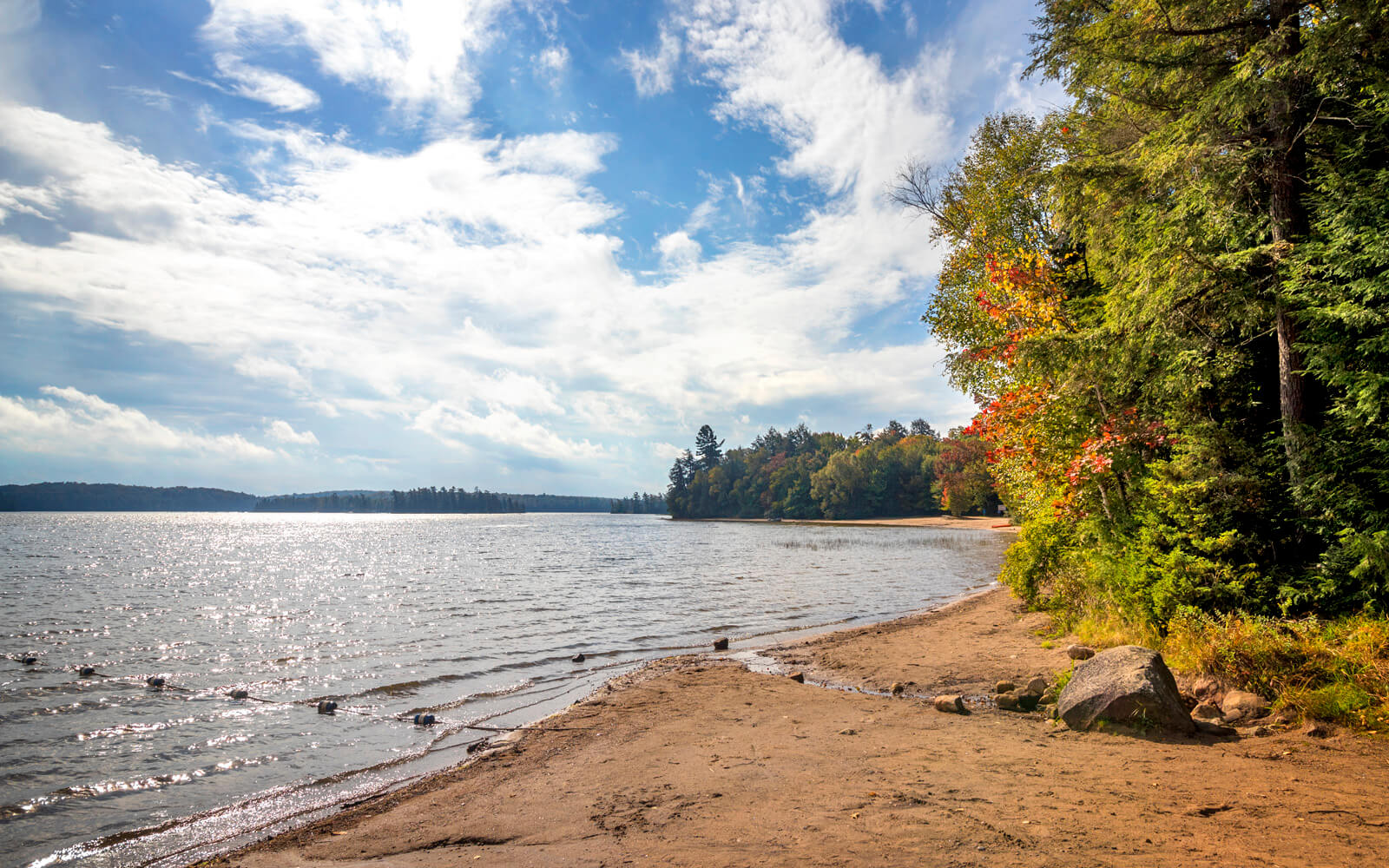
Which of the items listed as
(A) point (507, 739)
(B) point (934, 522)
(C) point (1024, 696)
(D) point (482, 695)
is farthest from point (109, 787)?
(B) point (934, 522)

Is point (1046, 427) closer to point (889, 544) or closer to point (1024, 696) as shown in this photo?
point (1024, 696)

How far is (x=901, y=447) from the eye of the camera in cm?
14262

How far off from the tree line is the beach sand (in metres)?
3.44

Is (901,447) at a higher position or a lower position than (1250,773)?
higher

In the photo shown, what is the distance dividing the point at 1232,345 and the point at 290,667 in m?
20.5

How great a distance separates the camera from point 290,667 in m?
15.6

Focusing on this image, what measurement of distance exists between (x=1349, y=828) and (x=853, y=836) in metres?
3.80

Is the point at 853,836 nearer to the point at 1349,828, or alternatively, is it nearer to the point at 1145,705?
the point at 1349,828

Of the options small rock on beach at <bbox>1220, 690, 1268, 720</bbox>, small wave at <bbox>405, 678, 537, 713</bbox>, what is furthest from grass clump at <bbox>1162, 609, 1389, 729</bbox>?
small wave at <bbox>405, 678, 537, 713</bbox>

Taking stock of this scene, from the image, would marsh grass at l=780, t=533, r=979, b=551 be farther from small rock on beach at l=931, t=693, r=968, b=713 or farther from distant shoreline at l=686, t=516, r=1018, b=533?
small rock on beach at l=931, t=693, r=968, b=713

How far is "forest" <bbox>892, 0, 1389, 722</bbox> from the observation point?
27.9 feet

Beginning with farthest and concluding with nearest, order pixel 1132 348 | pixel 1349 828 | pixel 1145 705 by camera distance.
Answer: pixel 1132 348 → pixel 1145 705 → pixel 1349 828

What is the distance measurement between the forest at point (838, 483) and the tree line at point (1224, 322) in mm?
75482

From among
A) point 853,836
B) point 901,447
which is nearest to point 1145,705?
point 853,836
